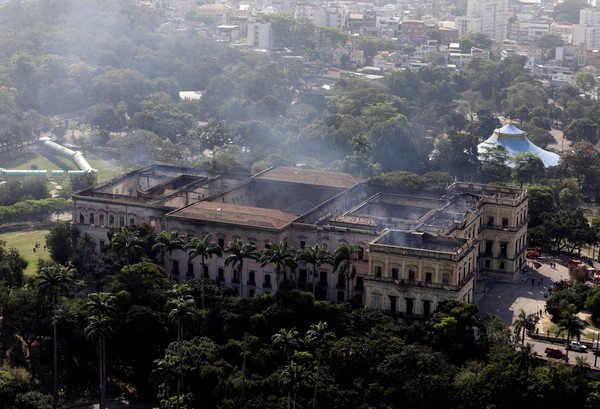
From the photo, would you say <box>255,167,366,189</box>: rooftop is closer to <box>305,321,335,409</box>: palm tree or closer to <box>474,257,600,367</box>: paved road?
<box>474,257,600,367</box>: paved road

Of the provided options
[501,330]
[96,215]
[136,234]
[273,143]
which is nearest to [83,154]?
[273,143]

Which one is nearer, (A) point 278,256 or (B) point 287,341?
(B) point 287,341

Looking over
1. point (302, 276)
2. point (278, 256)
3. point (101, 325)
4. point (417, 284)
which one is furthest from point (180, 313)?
point (417, 284)

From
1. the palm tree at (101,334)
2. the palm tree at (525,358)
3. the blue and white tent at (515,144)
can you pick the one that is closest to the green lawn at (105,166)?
the blue and white tent at (515,144)

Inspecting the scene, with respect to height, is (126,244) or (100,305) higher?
(126,244)

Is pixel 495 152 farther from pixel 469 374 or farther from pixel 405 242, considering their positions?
pixel 469 374

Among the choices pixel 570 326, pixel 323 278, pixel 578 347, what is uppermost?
pixel 323 278

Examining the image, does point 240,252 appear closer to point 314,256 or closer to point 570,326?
point 314,256

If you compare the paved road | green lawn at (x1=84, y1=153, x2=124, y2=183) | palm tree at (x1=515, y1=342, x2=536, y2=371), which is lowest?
the paved road

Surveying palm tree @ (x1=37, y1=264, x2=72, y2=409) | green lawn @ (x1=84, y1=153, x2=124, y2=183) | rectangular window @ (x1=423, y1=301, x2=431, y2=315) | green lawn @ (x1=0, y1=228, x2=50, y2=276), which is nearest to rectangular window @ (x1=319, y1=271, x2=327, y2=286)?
rectangular window @ (x1=423, y1=301, x2=431, y2=315)
